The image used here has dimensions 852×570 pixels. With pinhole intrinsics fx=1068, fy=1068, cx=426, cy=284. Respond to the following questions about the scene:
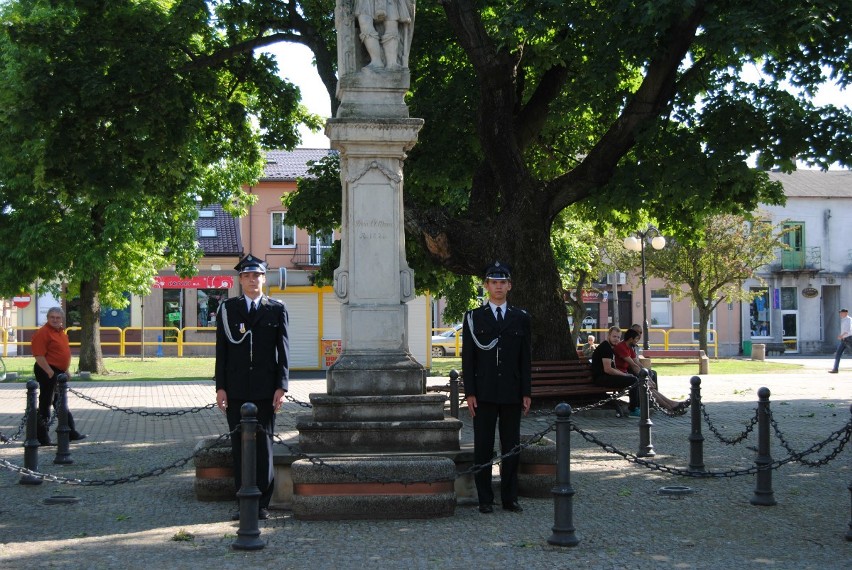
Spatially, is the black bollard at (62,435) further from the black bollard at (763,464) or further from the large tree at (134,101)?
the black bollard at (763,464)

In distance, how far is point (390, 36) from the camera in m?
10.7

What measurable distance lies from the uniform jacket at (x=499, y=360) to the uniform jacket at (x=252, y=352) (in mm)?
1636

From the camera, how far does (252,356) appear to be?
933cm

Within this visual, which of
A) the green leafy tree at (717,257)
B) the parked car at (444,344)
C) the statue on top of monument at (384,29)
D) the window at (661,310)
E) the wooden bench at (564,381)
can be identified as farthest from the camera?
the window at (661,310)

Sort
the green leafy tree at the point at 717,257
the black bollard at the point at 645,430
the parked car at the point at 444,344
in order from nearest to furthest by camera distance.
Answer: the black bollard at the point at 645,430, the green leafy tree at the point at 717,257, the parked car at the point at 444,344

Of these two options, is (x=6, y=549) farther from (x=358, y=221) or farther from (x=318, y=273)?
(x=318, y=273)

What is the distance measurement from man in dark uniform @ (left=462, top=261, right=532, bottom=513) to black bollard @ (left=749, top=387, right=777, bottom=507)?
2.34 m

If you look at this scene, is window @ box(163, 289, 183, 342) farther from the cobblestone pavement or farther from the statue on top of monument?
the statue on top of monument

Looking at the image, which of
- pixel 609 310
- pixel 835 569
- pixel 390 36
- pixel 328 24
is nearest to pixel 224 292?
pixel 609 310

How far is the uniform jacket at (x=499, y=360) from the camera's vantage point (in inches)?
368

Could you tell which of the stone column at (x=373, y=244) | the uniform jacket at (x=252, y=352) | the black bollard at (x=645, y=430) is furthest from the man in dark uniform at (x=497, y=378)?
the black bollard at (x=645, y=430)

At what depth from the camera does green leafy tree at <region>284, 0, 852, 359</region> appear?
637 inches

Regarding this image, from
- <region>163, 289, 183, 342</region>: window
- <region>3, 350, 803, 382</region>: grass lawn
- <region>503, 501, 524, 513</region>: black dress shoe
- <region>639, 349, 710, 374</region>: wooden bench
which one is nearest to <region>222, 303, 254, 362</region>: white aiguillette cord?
<region>503, 501, 524, 513</region>: black dress shoe

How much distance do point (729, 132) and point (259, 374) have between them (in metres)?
11.7
